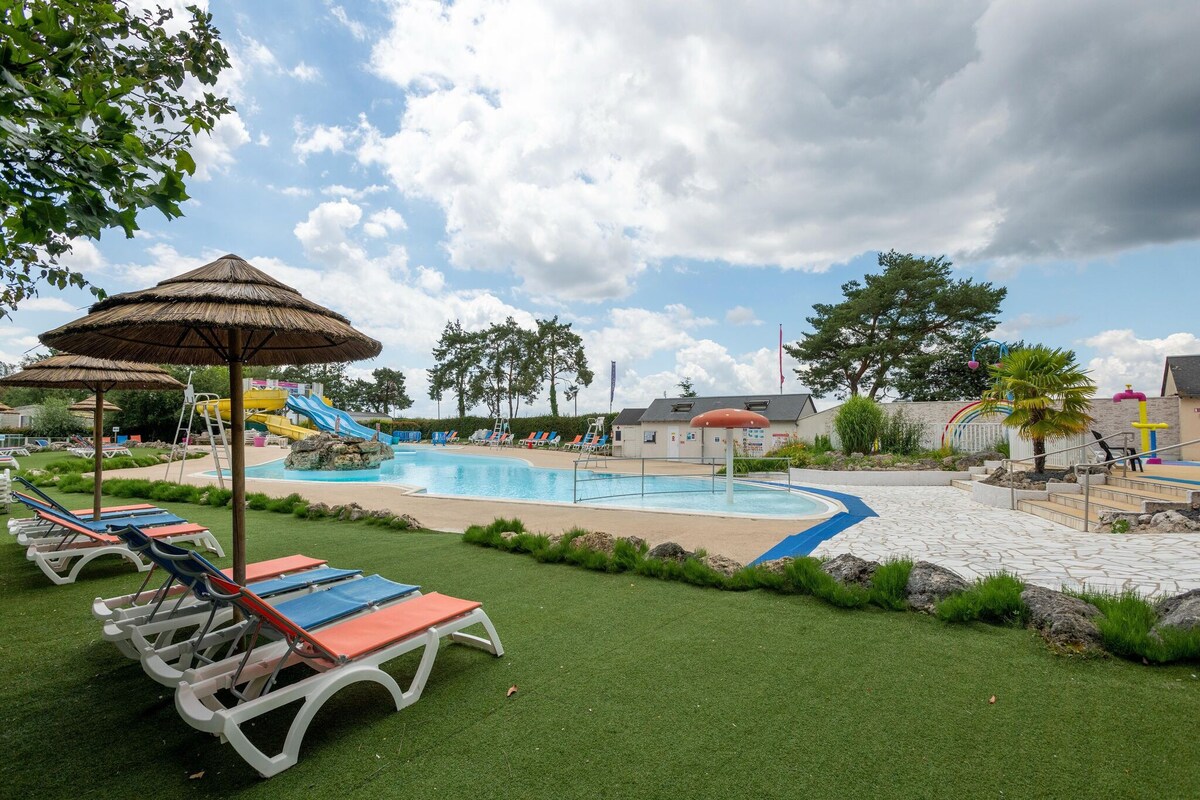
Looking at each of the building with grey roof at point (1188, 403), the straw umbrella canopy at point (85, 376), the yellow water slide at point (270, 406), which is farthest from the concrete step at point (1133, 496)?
the yellow water slide at point (270, 406)

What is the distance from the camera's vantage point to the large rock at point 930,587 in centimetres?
422

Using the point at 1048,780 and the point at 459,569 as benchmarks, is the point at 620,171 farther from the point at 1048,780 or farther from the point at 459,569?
the point at 1048,780

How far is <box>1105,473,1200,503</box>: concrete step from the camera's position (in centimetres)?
777

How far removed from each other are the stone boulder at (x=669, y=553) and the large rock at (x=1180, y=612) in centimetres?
349

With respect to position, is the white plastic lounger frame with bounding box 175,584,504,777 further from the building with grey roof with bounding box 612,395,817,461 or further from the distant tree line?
the distant tree line

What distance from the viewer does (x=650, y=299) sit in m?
28.4

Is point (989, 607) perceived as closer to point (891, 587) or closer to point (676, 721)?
point (891, 587)

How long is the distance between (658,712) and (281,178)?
9857 millimetres

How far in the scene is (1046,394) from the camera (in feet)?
36.7

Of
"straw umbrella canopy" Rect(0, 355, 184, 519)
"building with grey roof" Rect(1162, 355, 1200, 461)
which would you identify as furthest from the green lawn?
"building with grey roof" Rect(1162, 355, 1200, 461)

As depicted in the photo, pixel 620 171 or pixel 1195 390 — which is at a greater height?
pixel 620 171

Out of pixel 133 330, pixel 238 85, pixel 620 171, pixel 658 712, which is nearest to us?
pixel 658 712

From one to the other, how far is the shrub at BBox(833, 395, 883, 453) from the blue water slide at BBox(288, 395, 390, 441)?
25.6 meters

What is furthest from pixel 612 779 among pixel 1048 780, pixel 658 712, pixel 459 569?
pixel 459 569
